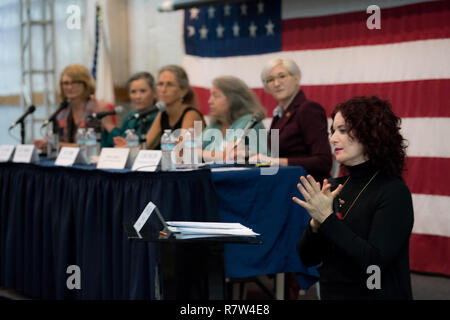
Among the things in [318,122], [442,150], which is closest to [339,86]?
[442,150]

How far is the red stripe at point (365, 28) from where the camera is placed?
13.5 ft

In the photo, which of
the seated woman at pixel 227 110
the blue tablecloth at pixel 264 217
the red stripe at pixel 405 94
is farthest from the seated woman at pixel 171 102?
the red stripe at pixel 405 94

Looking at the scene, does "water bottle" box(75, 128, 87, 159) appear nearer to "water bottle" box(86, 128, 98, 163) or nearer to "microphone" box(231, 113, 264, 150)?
"water bottle" box(86, 128, 98, 163)

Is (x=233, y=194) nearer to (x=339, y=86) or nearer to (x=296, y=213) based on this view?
(x=296, y=213)

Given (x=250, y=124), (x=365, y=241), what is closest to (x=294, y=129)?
(x=250, y=124)

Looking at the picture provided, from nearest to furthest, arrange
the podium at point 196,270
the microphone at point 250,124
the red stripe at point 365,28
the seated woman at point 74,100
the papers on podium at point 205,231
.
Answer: the papers on podium at point 205,231, the podium at point 196,270, the microphone at point 250,124, the red stripe at point 365,28, the seated woman at point 74,100

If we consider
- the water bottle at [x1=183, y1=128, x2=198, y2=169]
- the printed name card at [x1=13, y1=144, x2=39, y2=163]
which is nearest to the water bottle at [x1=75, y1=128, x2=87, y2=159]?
the printed name card at [x1=13, y1=144, x2=39, y2=163]

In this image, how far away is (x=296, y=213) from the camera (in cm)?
314

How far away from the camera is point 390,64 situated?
4.39 m

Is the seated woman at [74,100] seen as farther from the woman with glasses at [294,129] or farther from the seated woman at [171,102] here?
the woman with glasses at [294,129]

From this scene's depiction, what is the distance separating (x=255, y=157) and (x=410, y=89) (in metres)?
1.69

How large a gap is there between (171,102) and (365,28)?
5.39ft

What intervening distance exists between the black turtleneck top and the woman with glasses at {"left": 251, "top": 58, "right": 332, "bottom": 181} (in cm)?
125

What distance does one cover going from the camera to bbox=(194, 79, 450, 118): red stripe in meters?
4.13
